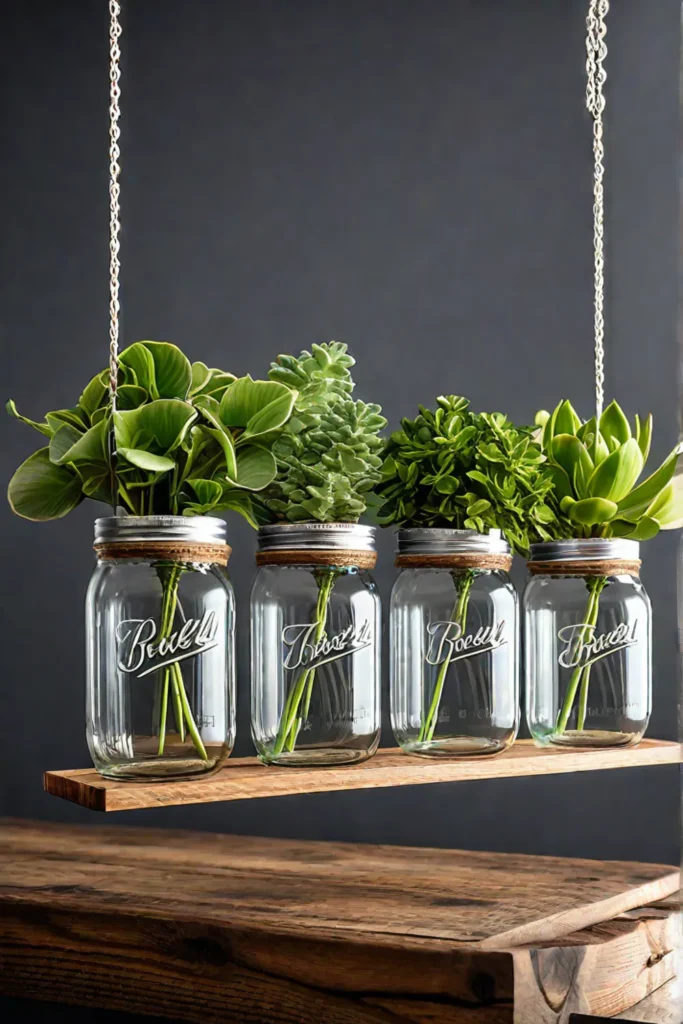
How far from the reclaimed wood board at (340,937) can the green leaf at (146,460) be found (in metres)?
0.41

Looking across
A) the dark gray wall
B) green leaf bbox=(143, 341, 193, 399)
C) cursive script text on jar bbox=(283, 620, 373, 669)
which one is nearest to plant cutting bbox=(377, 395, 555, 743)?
cursive script text on jar bbox=(283, 620, 373, 669)

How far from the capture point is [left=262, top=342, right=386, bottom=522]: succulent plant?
947mm

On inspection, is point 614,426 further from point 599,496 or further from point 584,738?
point 584,738

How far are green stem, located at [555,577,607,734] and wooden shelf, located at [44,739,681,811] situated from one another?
32mm

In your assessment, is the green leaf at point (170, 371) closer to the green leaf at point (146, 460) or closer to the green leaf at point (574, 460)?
the green leaf at point (146, 460)

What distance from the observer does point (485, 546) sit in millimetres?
996

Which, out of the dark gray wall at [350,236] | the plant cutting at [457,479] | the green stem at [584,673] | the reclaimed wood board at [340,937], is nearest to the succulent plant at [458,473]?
the plant cutting at [457,479]

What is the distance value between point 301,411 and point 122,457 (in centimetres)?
17

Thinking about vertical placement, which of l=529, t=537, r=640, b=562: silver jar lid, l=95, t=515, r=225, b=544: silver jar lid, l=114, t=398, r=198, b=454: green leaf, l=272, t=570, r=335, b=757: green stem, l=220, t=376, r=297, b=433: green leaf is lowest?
l=272, t=570, r=335, b=757: green stem

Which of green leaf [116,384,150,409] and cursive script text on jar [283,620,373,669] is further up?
green leaf [116,384,150,409]

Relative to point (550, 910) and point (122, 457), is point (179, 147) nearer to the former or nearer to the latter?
point (122, 457)

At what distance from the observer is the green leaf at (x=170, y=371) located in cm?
90

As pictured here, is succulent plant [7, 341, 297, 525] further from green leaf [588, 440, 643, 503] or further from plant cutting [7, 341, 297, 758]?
green leaf [588, 440, 643, 503]

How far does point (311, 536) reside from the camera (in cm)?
93
